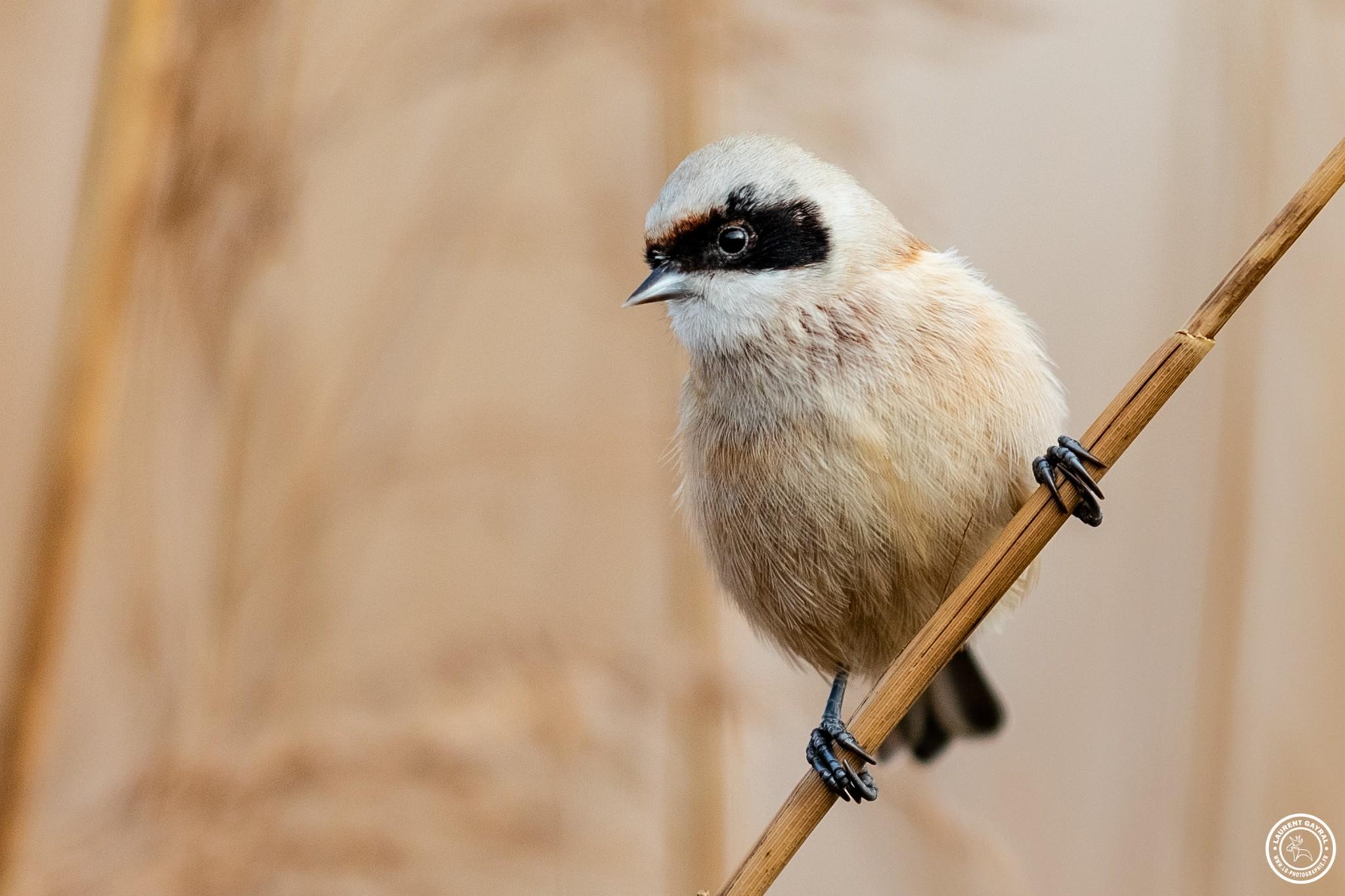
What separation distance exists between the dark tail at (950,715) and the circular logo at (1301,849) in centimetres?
62

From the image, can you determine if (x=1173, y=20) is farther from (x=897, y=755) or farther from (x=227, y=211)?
(x=227, y=211)

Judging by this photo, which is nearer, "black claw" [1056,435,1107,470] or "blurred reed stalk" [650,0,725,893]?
"black claw" [1056,435,1107,470]

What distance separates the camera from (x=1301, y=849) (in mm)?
2209

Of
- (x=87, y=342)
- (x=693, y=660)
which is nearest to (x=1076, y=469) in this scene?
(x=693, y=660)

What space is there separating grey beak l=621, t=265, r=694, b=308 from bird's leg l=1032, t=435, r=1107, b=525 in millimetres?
605

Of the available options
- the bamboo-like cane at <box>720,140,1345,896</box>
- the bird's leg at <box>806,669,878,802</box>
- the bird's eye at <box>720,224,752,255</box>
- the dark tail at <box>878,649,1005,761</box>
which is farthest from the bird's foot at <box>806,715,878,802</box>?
the bird's eye at <box>720,224,752,255</box>

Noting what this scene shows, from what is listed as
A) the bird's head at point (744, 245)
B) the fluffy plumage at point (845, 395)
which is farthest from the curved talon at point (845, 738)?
the bird's head at point (744, 245)

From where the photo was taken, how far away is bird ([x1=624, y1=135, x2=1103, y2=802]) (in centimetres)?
171

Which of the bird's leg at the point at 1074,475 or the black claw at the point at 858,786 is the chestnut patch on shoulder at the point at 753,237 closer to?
the bird's leg at the point at 1074,475

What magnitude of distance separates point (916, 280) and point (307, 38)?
54.4 inches

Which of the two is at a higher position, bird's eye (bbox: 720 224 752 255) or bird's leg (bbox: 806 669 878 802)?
bird's eye (bbox: 720 224 752 255)

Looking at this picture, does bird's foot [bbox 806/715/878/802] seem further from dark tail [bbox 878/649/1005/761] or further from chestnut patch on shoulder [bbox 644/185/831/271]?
chestnut patch on shoulder [bbox 644/185/831/271]

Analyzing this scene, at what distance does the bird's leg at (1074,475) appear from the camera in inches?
60.9

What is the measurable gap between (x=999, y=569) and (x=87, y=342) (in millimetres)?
1258
